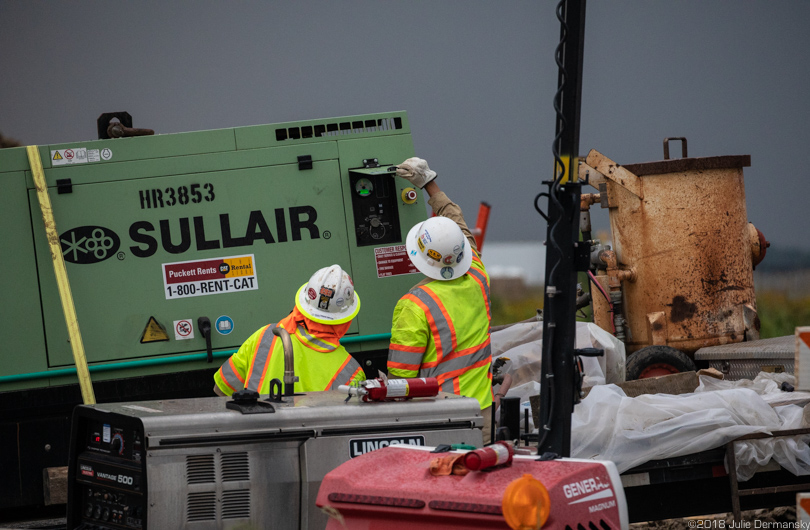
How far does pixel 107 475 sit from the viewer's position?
2912 mm

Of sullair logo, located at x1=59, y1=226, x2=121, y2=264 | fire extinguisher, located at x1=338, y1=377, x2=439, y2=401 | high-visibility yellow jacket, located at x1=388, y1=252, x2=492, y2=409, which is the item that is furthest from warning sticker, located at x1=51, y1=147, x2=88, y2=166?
fire extinguisher, located at x1=338, y1=377, x2=439, y2=401

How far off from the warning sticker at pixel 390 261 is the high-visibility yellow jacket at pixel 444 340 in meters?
0.60

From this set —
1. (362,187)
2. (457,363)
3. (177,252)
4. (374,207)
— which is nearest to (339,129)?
(362,187)

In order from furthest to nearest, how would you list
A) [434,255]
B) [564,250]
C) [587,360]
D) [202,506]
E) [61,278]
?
[587,360] < [61,278] < [434,255] < [564,250] < [202,506]

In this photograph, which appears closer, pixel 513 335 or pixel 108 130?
pixel 108 130

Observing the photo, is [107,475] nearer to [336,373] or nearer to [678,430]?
[336,373]

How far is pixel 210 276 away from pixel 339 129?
3.78 feet

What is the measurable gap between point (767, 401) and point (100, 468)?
11.4 ft

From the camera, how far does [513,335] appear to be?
5.69 m

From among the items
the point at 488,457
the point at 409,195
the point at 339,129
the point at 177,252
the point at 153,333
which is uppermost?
the point at 339,129

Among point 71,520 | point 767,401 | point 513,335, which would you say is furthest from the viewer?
point 513,335

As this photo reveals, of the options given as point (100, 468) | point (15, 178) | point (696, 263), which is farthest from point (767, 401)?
point (15, 178)

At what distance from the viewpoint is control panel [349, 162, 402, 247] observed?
16.1 ft

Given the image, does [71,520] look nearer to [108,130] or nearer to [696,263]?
[108,130]
